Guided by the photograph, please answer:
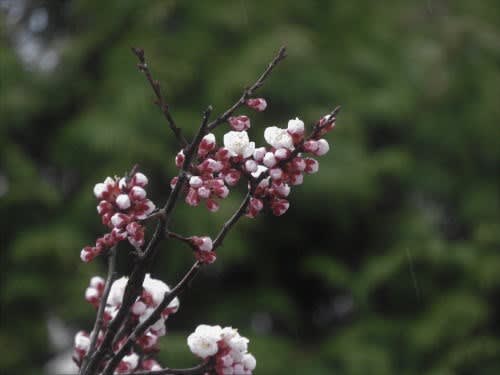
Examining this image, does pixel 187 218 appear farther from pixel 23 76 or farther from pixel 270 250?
pixel 23 76

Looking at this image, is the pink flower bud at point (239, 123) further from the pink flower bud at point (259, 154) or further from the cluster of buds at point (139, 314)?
the cluster of buds at point (139, 314)

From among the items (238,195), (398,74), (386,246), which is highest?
(398,74)

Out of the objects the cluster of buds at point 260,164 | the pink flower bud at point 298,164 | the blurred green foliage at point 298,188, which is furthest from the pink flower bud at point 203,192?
the blurred green foliage at point 298,188

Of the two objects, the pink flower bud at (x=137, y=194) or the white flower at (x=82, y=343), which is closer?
the pink flower bud at (x=137, y=194)

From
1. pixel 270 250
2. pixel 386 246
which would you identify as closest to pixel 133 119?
pixel 270 250

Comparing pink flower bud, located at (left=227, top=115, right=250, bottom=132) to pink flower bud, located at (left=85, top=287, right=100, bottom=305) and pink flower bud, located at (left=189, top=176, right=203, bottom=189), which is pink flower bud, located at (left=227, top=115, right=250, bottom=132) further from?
pink flower bud, located at (left=85, top=287, right=100, bottom=305)

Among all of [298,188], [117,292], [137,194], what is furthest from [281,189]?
[298,188]

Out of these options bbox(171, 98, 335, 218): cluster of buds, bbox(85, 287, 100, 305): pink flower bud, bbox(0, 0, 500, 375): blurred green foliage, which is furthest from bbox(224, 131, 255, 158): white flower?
bbox(0, 0, 500, 375): blurred green foliage

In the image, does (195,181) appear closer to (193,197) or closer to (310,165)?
(193,197)
